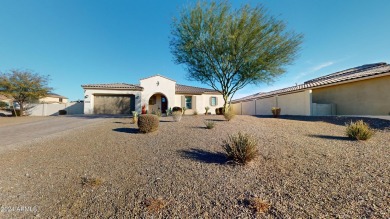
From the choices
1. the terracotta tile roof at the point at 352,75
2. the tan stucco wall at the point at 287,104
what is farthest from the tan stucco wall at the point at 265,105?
the terracotta tile roof at the point at 352,75

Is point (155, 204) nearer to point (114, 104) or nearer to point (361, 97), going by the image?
point (361, 97)

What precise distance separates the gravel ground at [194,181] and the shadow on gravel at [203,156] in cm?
3

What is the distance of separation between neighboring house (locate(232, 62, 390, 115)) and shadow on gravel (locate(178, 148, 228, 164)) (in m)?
14.2

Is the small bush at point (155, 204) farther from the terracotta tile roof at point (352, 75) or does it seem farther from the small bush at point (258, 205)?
the terracotta tile roof at point (352, 75)

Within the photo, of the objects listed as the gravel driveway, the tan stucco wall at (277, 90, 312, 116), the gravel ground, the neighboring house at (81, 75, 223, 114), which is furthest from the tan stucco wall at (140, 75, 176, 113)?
the gravel ground

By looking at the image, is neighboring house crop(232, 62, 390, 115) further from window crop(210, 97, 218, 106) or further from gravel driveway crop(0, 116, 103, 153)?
gravel driveway crop(0, 116, 103, 153)

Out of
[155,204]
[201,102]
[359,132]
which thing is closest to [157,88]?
[201,102]

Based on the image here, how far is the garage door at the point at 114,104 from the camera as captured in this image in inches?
852

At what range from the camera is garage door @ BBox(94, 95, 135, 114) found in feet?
71.0

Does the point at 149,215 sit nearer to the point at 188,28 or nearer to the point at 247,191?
the point at 247,191

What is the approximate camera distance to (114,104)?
2195 cm

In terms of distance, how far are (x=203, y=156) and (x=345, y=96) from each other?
1604cm

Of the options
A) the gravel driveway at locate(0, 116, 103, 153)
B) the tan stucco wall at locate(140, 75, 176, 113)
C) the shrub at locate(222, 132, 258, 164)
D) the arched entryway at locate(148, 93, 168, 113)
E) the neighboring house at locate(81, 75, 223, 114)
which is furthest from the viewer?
the arched entryway at locate(148, 93, 168, 113)

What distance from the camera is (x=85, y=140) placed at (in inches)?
304
